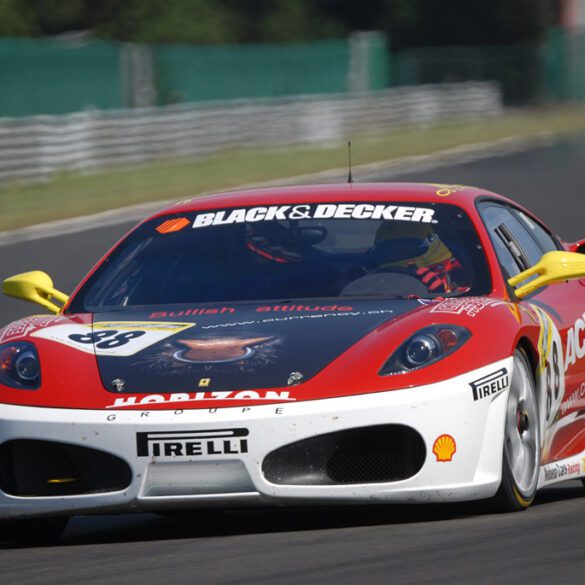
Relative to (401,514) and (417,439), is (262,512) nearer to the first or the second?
(401,514)

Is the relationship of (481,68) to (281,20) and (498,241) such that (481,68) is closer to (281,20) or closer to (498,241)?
(281,20)

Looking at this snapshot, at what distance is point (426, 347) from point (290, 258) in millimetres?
1140

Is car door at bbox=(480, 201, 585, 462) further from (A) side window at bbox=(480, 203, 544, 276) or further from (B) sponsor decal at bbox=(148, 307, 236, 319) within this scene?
(B) sponsor decal at bbox=(148, 307, 236, 319)

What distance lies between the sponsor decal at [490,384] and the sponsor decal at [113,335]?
1045 mm

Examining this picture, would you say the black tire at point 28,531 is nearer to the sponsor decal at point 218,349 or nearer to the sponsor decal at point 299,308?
the sponsor decal at point 218,349

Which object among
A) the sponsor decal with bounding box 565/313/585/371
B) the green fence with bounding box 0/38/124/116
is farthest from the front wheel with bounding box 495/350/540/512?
the green fence with bounding box 0/38/124/116

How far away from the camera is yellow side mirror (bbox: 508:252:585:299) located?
623cm

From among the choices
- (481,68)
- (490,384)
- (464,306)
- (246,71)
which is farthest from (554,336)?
(481,68)

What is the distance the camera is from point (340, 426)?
5.29 m

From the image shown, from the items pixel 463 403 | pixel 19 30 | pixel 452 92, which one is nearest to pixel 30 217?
pixel 463 403

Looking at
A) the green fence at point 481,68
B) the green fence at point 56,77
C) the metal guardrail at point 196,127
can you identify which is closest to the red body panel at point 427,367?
the metal guardrail at point 196,127

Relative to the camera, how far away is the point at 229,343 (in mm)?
5680

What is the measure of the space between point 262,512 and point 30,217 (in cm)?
1418

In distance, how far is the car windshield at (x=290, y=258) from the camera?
6.37m
